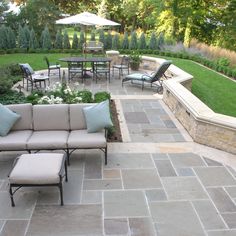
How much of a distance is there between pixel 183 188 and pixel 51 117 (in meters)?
2.70

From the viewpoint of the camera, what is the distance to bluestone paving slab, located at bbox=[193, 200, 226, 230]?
12.6 ft

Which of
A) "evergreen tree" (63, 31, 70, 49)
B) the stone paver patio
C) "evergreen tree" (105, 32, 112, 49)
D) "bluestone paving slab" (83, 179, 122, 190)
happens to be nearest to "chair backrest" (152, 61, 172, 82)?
the stone paver patio

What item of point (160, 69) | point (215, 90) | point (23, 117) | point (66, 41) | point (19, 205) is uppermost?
point (66, 41)

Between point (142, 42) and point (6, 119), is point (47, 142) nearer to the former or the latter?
point (6, 119)

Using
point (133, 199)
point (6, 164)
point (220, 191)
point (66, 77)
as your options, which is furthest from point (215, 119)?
point (66, 77)

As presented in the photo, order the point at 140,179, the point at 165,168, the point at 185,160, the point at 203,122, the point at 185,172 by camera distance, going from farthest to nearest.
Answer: the point at 203,122, the point at 185,160, the point at 165,168, the point at 185,172, the point at 140,179

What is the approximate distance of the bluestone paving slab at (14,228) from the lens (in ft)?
12.0

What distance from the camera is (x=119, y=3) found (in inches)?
1247

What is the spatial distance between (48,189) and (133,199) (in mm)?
1304

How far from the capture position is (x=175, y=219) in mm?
3943

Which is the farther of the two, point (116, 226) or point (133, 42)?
point (133, 42)

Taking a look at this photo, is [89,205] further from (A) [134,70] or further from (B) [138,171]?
(A) [134,70]

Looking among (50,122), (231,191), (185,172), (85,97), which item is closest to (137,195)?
(185,172)

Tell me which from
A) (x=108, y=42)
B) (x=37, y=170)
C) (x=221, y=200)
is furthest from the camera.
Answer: (x=108, y=42)
